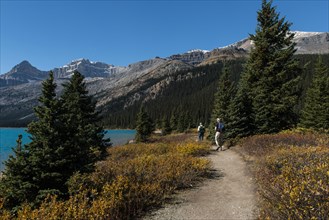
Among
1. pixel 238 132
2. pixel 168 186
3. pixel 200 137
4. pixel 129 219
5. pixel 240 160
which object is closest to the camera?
pixel 129 219

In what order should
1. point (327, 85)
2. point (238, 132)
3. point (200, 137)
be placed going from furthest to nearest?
point (327, 85) < point (200, 137) < point (238, 132)

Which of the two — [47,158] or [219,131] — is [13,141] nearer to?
[219,131]

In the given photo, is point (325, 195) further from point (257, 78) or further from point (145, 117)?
point (145, 117)

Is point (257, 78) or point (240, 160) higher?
point (257, 78)

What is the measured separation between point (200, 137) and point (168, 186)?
16.9 m

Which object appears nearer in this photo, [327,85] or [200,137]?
[200,137]

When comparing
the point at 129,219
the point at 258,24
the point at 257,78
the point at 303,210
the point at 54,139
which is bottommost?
the point at 129,219

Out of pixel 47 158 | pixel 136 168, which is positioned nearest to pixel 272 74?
pixel 136 168

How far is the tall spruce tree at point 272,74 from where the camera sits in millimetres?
19703

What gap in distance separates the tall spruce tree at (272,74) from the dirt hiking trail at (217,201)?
10.4 m

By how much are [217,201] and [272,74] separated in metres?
16.4

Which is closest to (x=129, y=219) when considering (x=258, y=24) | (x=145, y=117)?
(x=258, y=24)

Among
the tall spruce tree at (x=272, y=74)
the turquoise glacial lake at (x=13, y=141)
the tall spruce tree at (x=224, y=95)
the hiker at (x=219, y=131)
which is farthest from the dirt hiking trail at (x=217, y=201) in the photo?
the tall spruce tree at (x=224, y=95)

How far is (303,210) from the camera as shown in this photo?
3.79 metres
